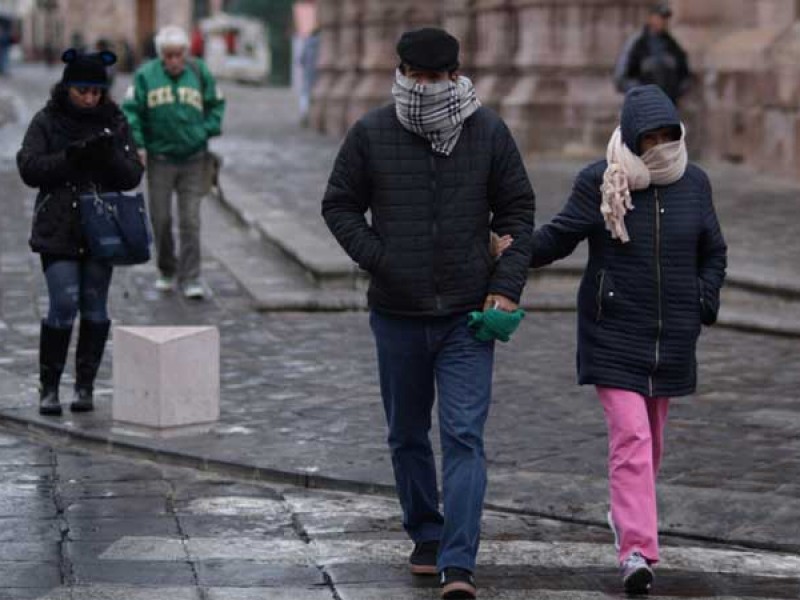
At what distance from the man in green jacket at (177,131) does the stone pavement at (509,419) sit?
1.44 feet

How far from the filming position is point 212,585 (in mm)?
6906

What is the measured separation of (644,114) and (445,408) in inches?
44.1

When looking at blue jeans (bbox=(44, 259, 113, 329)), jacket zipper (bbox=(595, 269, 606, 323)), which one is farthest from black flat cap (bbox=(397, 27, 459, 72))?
blue jeans (bbox=(44, 259, 113, 329))

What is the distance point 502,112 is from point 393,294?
59.7 ft

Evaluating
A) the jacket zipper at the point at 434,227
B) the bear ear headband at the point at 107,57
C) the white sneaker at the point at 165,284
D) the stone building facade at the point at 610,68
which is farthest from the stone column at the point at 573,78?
the jacket zipper at the point at 434,227

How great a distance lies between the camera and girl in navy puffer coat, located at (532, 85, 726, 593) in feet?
Result: 22.8

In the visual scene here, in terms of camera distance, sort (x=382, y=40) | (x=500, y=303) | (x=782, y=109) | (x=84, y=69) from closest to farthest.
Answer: (x=500, y=303)
(x=84, y=69)
(x=782, y=109)
(x=382, y=40)

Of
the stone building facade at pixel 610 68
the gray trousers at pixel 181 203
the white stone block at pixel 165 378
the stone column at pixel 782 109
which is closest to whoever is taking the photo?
the white stone block at pixel 165 378

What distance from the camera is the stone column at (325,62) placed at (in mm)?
34125

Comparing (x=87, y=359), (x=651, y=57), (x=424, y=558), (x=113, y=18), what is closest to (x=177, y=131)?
(x=87, y=359)

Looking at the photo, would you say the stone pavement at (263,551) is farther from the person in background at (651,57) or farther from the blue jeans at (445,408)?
the person in background at (651,57)

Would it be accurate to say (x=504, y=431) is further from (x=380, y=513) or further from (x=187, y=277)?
(x=187, y=277)

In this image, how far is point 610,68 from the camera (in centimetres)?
2423

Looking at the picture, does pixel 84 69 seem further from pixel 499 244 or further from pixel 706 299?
pixel 706 299
